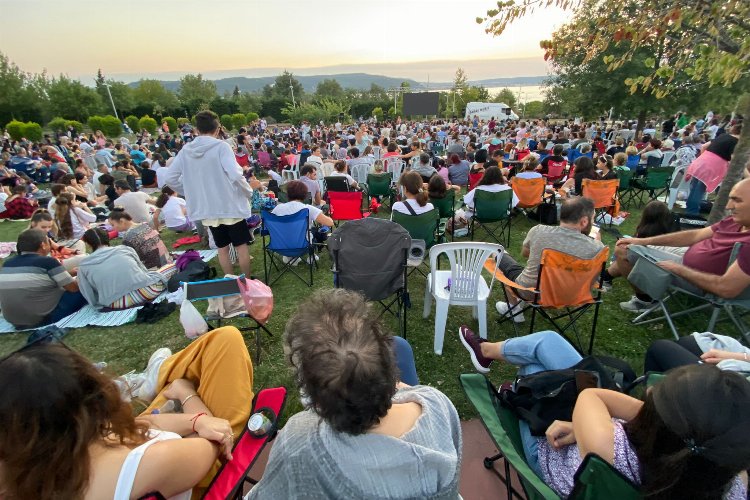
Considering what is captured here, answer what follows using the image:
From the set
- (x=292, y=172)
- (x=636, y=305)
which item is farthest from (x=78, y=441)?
(x=292, y=172)

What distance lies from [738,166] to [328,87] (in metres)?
71.9

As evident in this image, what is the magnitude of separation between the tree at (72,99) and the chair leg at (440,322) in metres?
48.8

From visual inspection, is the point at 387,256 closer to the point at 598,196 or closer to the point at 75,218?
the point at 598,196

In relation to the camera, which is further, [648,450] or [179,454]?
[179,454]

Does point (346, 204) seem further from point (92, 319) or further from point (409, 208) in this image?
point (92, 319)

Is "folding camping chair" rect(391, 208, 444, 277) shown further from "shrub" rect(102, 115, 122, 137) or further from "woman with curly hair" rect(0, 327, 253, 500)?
"shrub" rect(102, 115, 122, 137)

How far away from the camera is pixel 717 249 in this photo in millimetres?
3088

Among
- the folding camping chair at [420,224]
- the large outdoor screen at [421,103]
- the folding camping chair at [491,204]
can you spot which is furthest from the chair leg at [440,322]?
the large outdoor screen at [421,103]

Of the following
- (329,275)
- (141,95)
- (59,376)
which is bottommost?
(329,275)

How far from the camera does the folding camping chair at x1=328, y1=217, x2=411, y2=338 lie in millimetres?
3387

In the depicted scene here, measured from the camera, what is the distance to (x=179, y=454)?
1351 mm

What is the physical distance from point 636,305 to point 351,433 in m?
4.12

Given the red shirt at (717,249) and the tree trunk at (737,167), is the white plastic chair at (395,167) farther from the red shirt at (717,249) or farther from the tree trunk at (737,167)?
the red shirt at (717,249)

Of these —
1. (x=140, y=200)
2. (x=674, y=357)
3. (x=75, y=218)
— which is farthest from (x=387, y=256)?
(x=75, y=218)
